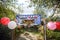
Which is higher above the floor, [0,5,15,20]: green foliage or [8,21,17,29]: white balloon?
[0,5,15,20]: green foliage

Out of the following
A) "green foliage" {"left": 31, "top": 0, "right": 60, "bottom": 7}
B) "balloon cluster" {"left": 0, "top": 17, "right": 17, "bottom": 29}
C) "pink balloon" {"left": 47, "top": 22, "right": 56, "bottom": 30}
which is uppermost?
"green foliage" {"left": 31, "top": 0, "right": 60, "bottom": 7}

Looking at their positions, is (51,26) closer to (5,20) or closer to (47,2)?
(47,2)

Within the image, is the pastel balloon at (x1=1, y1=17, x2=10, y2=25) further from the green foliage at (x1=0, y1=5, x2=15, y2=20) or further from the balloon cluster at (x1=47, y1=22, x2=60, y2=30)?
the balloon cluster at (x1=47, y1=22, x2=60, y2=30)

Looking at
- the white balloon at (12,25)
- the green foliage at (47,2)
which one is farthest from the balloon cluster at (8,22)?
the green foliage at (47,2)

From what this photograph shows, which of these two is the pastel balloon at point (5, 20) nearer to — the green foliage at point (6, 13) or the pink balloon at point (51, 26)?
the green foliage at point (6, 13)

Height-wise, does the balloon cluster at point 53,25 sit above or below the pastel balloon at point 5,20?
below

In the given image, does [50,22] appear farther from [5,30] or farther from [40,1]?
[5,30]

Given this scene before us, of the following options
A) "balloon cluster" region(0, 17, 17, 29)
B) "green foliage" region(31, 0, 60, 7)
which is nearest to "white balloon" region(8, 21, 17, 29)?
"balloon cluster" region(0, 17, 17, 29)

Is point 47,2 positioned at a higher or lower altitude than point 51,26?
higher

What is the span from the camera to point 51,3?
125cm

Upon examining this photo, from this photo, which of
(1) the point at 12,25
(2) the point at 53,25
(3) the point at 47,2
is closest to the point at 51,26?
(2) the point at 53,25

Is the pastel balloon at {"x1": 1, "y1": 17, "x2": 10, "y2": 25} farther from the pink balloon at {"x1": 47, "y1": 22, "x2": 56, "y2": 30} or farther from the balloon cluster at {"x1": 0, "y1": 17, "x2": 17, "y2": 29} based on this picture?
the pink balloon at {"x1": 47, "y1": 22, "x2": 56, "y2": 30}

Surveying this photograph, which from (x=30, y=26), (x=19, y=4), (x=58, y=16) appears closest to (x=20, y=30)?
(x=30, y=26)

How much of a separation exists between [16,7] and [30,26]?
0.57ft
